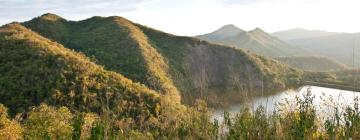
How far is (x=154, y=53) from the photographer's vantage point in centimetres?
9100

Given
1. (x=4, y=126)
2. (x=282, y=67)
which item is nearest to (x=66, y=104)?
(x=4, y=126)

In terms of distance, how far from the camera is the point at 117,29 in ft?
329

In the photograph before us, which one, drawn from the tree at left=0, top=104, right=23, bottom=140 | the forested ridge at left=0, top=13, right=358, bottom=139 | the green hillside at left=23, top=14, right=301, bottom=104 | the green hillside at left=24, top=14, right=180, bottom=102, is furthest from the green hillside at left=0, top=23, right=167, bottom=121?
the green hillside at left=23, top=14, right=301, bottom=104

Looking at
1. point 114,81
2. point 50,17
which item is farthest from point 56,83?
point 50,17

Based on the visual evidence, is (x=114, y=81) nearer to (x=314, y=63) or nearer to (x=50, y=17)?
(x=50, y=17)

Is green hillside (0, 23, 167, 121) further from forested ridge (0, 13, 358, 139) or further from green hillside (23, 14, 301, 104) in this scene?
green hillside (23, 14, 301, 104)

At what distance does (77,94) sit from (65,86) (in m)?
1.96

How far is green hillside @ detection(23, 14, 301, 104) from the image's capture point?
83375mm

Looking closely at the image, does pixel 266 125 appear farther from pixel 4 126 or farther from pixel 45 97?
pixel 45 97

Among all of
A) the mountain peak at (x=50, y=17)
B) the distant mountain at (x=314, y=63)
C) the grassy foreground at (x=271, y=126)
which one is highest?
the mountain peak at (x=50, y=17)

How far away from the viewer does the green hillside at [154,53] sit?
83375mm

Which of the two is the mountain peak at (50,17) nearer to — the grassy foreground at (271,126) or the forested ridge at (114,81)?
the forested ridge at (114,81)

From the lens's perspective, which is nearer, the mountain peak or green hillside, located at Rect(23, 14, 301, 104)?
green hillside, located at Rect(23, 14, 301, 104)

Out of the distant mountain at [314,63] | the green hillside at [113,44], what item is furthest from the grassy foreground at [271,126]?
the distant mountain at [314,63]
